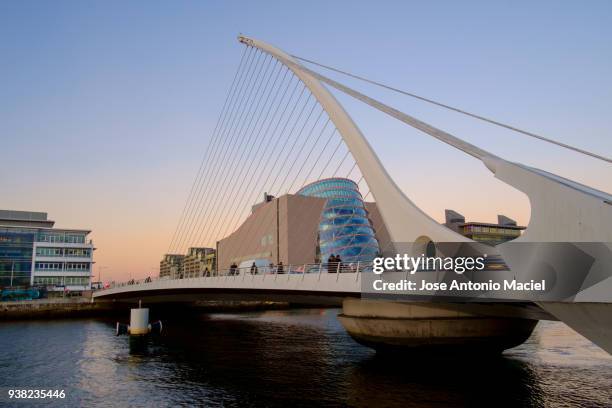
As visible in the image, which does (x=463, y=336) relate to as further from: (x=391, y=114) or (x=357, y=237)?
(x=357, y=237)

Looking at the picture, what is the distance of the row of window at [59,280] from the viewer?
89.5 metres

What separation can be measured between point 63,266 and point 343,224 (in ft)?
180

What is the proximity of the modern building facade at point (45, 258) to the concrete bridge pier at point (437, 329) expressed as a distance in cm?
7878

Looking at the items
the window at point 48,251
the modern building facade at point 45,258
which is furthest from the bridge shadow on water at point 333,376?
the window at point 48,251

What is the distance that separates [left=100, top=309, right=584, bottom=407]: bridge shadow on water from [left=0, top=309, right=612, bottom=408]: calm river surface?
0.05 meters

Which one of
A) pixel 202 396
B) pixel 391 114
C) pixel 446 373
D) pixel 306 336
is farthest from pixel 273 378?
pixel 306 336

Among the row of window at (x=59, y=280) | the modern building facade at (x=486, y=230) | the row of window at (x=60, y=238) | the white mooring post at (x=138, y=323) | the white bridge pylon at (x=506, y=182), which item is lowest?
the white mooring post at (x=138, y=323)

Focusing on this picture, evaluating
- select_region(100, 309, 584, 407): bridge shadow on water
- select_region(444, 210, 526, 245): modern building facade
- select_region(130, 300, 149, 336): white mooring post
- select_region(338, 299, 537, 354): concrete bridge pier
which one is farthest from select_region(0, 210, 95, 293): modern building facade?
select_region(444, 210, 526, 245): modern building facade

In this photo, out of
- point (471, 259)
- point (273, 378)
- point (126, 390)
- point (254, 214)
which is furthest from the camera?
point (254, 214)

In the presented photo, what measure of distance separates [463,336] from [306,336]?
59.7 ft

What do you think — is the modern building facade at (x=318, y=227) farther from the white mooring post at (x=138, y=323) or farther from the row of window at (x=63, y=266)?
the white mooring post at (x=138, y=323)

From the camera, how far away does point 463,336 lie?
23.5 meters

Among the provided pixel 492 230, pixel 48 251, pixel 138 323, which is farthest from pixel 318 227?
pixel 492 230

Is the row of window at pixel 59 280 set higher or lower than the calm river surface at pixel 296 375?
higher
